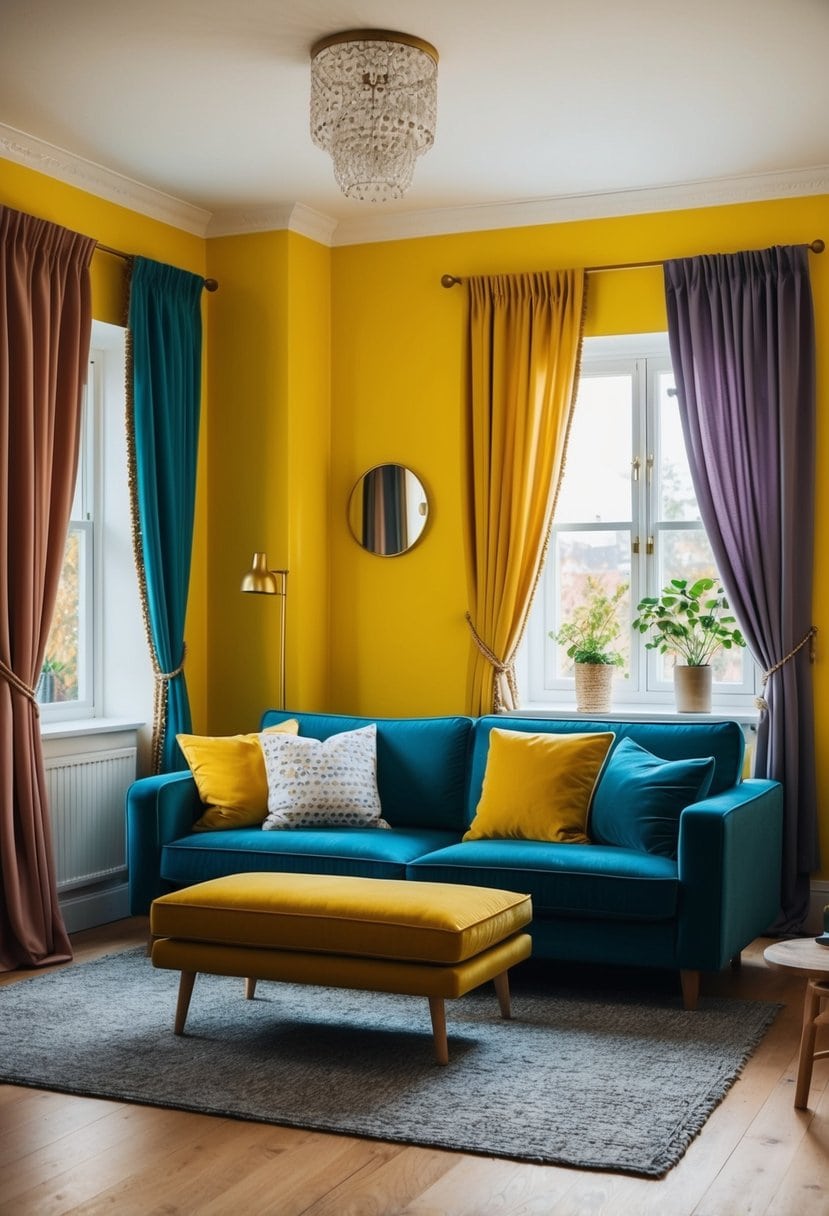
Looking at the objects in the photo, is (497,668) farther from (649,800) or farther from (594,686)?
(649,800)

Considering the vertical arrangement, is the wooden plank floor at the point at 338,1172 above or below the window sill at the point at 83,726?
below

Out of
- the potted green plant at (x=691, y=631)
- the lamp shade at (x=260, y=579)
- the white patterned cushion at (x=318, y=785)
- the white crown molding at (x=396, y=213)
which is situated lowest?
the white patterned cushion at (x=318, y=785)

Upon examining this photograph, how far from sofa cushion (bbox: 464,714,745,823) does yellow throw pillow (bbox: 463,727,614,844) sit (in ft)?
0.41

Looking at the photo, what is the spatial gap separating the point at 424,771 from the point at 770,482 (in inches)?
67.8

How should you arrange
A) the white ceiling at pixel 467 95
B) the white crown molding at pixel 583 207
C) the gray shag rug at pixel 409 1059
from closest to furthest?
the gray shag rug at pixel 409 1059 < the white ceiling at pixel 467 95 < the white crown molding at pixel 583 207

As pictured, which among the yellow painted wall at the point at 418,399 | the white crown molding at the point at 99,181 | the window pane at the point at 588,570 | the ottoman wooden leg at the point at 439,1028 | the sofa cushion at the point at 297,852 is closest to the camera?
the ottoman wooden leg at the point at 439,1028

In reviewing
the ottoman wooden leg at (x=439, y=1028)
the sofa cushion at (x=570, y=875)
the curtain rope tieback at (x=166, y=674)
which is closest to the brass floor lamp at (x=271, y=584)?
the curtain rope tieback at (x=166, y=674)

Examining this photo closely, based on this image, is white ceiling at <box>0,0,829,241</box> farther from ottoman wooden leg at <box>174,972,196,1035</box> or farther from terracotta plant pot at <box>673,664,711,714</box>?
ottoman wooden leg at <box>174,972,196,1035</box>

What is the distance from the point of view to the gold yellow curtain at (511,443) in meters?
5.62

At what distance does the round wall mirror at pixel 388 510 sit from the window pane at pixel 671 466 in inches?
39.8

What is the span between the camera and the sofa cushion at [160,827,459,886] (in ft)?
15.3

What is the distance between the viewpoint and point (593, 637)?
19.1ft

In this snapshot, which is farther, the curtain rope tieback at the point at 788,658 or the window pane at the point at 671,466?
the window pane at the point at 671,466

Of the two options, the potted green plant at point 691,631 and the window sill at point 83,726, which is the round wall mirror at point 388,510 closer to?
the potted green plant at point 691,631
